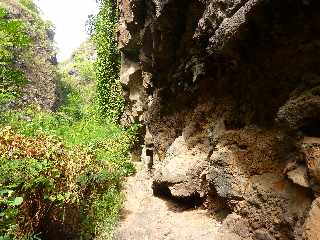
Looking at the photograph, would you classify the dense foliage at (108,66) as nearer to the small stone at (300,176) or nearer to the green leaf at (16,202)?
the green leaf at (16,202)

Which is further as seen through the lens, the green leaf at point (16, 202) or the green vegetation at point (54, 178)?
the green vegetation at point (54, 178)

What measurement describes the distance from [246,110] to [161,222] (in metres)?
1.83

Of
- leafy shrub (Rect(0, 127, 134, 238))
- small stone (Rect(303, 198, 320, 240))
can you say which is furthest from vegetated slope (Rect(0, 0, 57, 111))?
small stone (Rect(303, 198, 320, 240))

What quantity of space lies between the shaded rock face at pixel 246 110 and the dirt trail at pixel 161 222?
0.70 ft

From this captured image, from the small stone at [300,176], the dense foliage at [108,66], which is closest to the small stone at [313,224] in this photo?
the small stone at [300,176]

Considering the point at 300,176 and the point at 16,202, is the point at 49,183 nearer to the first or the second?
the point at 16,202

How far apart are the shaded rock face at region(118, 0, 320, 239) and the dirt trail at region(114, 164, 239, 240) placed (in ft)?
0.70

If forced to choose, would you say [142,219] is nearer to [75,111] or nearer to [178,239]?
[178,239]

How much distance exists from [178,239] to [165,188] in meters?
1.32

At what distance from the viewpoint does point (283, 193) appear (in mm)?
3523

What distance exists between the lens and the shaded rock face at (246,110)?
11.3ft

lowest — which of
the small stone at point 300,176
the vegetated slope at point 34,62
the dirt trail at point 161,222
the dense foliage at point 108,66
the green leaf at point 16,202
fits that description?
the dirt trail at point 161,222

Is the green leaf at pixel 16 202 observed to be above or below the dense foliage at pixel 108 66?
below

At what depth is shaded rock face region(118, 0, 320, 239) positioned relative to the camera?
3441 millimetres
